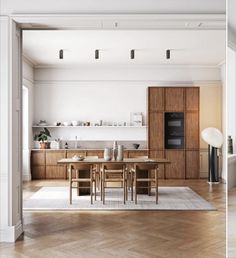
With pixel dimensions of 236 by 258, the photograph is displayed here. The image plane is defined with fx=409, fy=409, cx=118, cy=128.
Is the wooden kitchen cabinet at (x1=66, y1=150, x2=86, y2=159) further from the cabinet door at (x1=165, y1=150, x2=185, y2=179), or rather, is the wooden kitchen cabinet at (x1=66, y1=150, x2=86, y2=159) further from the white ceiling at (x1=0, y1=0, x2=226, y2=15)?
the white ceiling at (x1=0, y1=0, x2=226, y2=15)

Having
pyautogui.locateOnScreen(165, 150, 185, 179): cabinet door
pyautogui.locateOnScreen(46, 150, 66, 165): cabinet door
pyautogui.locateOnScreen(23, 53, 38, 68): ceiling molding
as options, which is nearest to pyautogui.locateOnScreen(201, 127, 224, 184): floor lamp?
pyautogui.locateOnScreen(165, 150, 185, 179): cabinet door

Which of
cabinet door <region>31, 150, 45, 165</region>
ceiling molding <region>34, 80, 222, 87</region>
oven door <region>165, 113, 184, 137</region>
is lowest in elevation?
cabinet door <region>31, 150, 45, 165</region>

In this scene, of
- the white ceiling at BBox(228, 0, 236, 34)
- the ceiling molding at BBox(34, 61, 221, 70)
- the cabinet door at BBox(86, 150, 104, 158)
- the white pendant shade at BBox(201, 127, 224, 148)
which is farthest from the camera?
the ceiling molding at BBox(34, 61, 221, 70)

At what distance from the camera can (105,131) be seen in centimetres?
1130

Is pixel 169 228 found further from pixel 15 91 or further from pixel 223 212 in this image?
pixel 15 91

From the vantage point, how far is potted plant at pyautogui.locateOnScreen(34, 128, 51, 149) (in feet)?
35.5

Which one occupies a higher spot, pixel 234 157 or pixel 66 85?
pixel 66 85

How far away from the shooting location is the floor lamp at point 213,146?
977cm

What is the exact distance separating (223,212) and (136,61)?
5.33 m

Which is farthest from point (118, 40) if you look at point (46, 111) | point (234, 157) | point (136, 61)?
point (234, 157)

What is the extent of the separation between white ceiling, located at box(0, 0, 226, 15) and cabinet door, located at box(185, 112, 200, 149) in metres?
6.23

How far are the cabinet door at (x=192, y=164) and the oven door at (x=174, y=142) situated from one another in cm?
29

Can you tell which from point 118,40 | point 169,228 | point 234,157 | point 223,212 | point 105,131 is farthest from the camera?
point 105,131

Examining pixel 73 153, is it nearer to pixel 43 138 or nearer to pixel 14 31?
pixel 43 138
